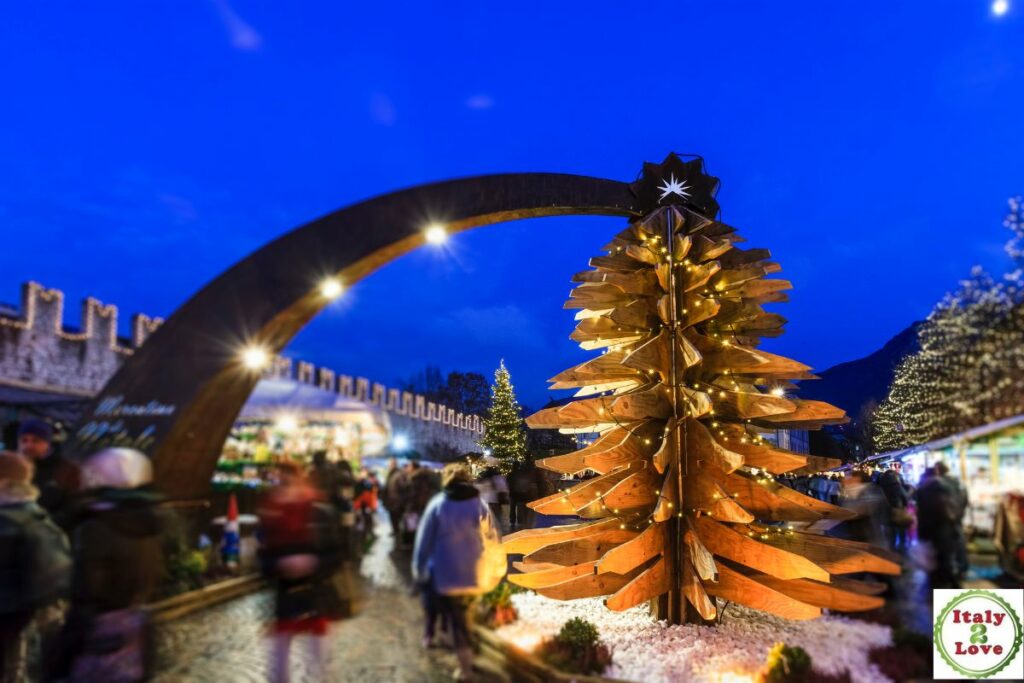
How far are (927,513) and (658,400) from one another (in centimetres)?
227

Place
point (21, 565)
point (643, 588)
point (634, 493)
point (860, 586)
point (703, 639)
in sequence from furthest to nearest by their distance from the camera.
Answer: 1. point (634, 493)
2. point (643, 588)
3. point (703, 639)
4. point (860, 586)
5. point (21, 565)

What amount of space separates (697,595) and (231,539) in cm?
380

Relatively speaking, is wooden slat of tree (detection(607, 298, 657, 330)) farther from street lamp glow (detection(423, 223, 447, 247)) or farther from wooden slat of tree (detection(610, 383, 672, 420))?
street lamp glow (detection(423, 223, 447, 247))

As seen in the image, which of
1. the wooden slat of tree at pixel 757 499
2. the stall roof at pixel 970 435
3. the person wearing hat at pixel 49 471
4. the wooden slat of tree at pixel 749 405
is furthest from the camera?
the wooden slat of tree at pixel 757 499

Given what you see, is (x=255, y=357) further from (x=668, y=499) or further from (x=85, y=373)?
(x=668, y=499)

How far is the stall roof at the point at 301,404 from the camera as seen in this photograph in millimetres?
3996

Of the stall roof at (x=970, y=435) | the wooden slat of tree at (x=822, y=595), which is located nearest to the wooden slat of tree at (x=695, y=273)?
the stall roof at (x=970, y=435)

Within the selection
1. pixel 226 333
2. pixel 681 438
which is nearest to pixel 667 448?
pixel 681 438

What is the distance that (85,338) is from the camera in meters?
4.11

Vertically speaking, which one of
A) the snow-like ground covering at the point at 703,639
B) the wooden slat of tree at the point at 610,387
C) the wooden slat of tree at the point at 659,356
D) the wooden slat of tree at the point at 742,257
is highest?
the wooden slat of tree at the point at 742,257

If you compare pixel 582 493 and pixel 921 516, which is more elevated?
pixel 921 516

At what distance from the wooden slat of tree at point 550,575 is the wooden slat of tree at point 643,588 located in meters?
0.34

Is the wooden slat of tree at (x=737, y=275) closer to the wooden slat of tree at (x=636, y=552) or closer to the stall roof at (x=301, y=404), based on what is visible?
the wooden slat of tree at (x=636, y=552)

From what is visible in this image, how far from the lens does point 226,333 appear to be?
4.38 m
